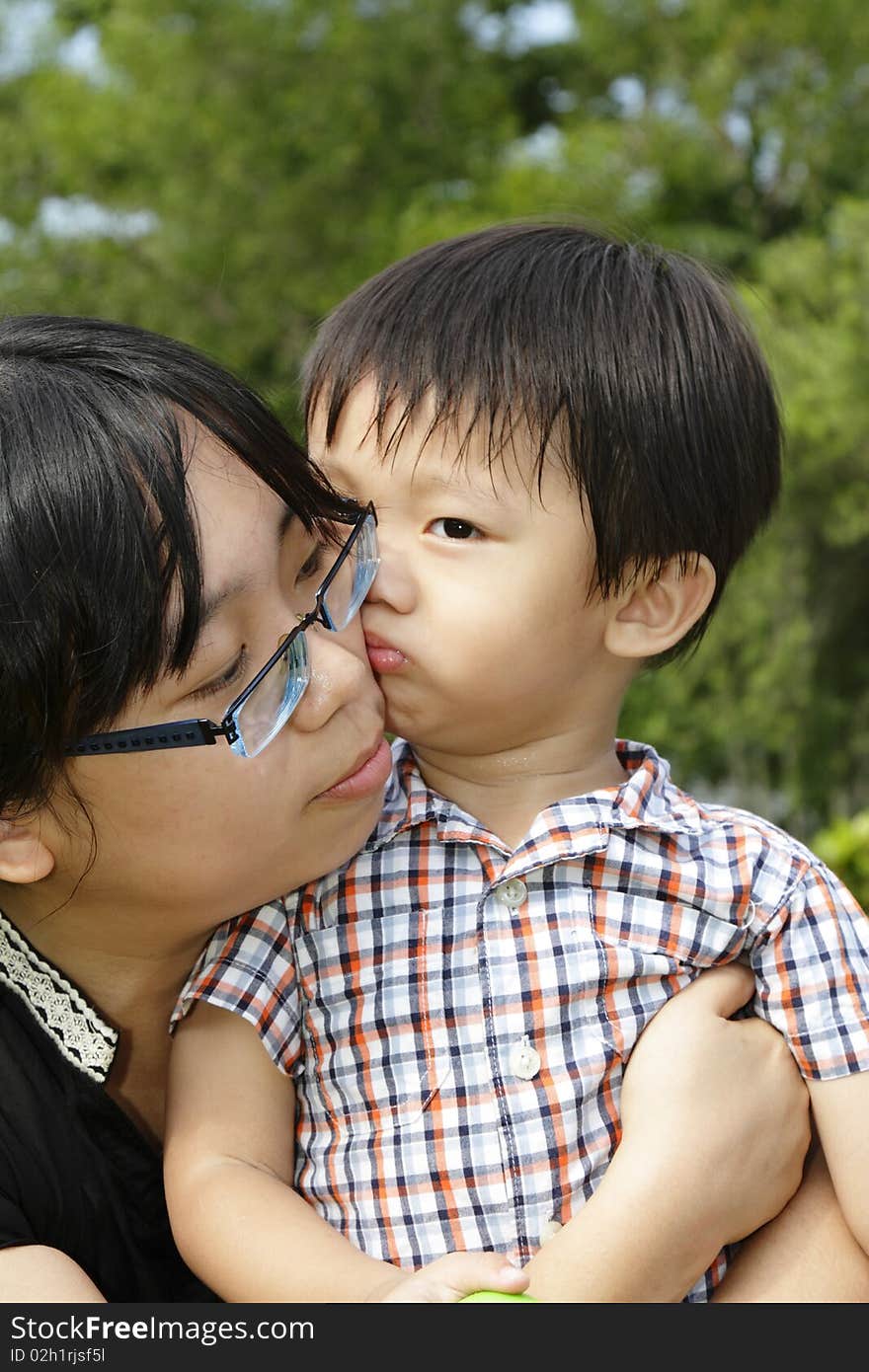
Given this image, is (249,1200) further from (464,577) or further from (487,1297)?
(464,577)

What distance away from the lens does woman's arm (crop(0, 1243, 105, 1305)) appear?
5.48ft

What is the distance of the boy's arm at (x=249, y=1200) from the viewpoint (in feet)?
5.82

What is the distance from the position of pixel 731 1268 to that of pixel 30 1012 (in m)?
1.00

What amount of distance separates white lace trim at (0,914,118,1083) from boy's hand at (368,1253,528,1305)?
0.55 metres

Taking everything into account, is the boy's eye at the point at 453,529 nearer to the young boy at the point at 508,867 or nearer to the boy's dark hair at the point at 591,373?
the young boy at the point at 508,867

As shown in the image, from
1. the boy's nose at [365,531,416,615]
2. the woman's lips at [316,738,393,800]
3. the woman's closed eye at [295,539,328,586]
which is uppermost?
the woman's closed eye at [295,539,328,586]

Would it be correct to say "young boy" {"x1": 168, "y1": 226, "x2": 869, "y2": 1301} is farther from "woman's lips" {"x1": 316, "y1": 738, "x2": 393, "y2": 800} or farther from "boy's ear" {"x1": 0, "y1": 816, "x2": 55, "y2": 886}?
"boy's ear" {"x1": 0, "y1": 816, "x2": 55, "y2": 886}

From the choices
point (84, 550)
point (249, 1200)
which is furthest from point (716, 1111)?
point (84, 550)

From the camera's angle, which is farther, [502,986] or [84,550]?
[502,986]

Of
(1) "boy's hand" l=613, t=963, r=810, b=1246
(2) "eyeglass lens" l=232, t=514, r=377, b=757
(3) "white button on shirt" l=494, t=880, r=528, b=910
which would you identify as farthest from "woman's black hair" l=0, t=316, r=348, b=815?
(1) "boy's hand" l=613, t=963, r=810, b=1246

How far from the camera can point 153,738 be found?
5.81 feet

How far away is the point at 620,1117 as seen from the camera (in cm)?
197

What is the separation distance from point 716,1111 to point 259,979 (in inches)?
24.7

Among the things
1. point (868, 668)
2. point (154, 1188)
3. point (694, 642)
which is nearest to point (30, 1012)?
point (154, 1188)
